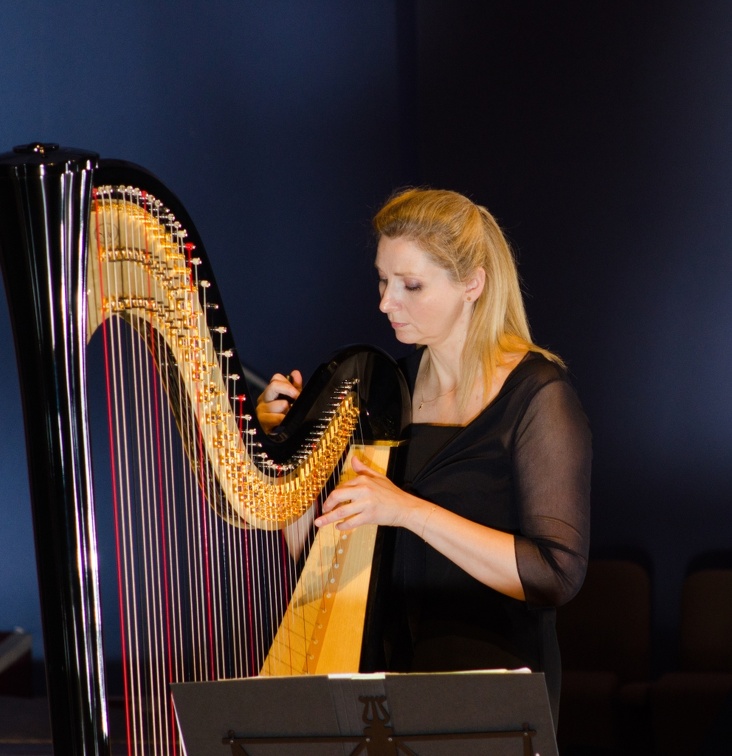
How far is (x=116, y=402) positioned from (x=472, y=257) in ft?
2.83

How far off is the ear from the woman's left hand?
16.3 inches

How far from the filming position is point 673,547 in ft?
10.8

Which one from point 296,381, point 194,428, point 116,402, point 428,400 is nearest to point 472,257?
point 428,400

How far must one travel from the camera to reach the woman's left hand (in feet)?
5.64

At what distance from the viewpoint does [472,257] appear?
199cm

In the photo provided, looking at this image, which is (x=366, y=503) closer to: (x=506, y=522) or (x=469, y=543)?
(x=469, y=543)

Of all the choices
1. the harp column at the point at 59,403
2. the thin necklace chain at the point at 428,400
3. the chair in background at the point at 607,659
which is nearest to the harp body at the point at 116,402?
the harp column at the point at 59,403

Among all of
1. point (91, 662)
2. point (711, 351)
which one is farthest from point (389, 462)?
point (711, 351)

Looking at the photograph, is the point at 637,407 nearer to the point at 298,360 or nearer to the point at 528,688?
the point at 298,360

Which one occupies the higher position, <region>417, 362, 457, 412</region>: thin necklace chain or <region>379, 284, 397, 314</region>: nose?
<region>379, 284, 397, 314</region>: nose

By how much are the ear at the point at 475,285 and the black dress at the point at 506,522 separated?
16cm

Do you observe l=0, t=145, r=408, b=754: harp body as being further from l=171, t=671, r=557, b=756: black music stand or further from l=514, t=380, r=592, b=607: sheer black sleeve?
l=514, t=380, r=592, b=607: sheer black sleeve

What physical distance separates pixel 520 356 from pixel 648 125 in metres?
1.47

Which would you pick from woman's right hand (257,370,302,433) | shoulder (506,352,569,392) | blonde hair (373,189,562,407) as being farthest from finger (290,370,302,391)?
shoulder (506,352,569,392)
